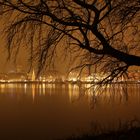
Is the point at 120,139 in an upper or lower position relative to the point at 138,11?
lower

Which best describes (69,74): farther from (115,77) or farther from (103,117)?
(103,117)

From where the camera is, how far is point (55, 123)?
21.2m

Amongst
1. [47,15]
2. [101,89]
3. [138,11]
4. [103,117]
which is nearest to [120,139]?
[101,89]

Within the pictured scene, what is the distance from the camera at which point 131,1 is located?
19.4 ft

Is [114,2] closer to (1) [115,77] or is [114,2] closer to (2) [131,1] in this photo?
(2) [131,1]

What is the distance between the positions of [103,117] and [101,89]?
16.3m

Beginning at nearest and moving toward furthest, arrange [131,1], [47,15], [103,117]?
[47,15], [131,1], [103,117]

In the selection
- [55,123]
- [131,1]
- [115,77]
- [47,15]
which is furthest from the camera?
[55,123]

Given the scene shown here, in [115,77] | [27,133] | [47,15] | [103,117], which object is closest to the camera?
[47,15]

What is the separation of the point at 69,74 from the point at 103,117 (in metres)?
16.5

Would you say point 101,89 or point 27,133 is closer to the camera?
point 101,89

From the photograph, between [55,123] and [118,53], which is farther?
[55,123]

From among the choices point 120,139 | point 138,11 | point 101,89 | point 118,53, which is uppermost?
point 138,11

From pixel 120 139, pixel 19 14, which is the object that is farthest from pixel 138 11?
pixel 120 139
